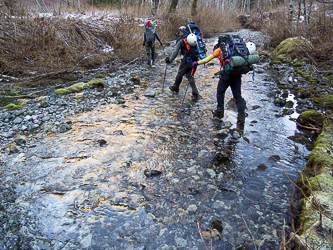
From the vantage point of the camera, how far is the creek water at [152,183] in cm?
281

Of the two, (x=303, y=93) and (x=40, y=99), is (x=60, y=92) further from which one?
(x=303, y=93)

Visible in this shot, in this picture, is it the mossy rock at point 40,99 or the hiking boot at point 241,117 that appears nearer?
the hiking boot at point 241,117

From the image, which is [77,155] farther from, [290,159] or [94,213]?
[290,159]

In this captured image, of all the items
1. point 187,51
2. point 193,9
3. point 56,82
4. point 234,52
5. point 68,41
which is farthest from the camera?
point 193,9

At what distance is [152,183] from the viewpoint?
3.69 m

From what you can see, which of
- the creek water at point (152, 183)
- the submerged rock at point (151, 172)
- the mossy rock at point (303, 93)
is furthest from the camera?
the mossy rock at point (303, 93)

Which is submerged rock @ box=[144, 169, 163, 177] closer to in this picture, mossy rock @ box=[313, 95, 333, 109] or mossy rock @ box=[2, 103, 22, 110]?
mossy rock @ box=[2, 103, 22, 110]

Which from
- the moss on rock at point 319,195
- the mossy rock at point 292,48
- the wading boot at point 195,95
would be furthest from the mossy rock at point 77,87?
the mossy rock at point 292,48

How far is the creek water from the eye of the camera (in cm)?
281

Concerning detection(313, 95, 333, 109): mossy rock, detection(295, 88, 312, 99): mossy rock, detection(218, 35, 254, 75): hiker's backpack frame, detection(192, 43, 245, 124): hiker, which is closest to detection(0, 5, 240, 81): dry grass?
detection(192, 43, 245, 124): hiker

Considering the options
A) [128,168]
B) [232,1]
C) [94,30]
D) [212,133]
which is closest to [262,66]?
[212,133]

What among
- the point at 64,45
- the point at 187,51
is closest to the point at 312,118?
the point at 187,51

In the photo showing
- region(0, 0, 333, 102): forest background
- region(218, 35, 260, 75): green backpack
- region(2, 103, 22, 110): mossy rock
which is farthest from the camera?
region(0, 0, 333, 102): forest background

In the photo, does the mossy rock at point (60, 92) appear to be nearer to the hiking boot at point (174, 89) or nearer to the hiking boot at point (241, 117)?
the hiking boot at point (174, 89)
